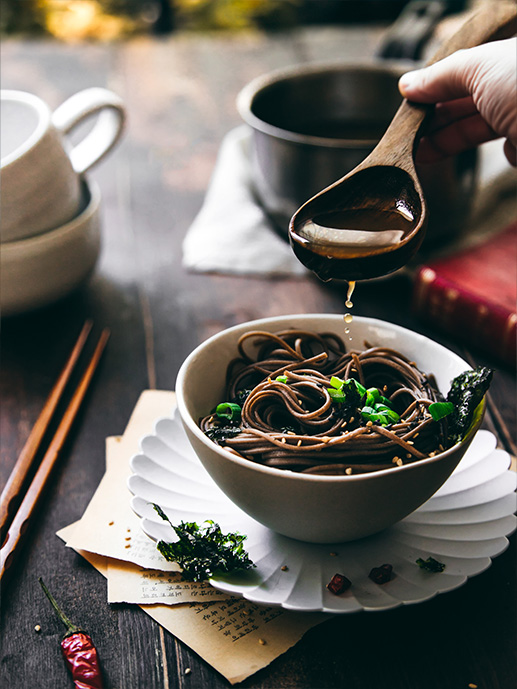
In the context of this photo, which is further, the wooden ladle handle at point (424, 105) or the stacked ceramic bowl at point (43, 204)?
the stacked ceramic bowl at point (43, 204)

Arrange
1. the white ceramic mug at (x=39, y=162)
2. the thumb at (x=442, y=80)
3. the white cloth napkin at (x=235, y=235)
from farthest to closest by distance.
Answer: the white cloth napkin at (x=235, y=235) → the white ceramic mug at (x=39, y=162) → the thumb at (x=442, y=80)

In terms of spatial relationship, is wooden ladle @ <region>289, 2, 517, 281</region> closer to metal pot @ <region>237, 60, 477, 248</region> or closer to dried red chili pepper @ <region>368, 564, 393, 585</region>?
metal pot @ <region>237, 60, 477, 248</region>

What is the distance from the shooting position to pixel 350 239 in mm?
1615

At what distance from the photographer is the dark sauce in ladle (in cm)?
157

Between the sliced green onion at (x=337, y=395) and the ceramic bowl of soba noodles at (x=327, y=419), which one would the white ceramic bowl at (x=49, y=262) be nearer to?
the ceramic bowl of soba noodles at (x=327, y=419)

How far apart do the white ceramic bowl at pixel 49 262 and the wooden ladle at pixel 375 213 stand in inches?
35.6

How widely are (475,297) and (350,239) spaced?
879 millimetres

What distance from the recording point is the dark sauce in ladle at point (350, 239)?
5.16ft

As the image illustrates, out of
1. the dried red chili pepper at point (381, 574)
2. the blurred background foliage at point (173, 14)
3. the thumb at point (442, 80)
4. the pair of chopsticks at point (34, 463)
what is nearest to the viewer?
the dried red chili pepper at point (381, 574)

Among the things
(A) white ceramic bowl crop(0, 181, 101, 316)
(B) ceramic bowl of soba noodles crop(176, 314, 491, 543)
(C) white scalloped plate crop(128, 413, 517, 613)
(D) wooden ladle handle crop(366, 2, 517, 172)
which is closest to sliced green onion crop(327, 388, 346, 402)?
(B) ceramic bowl of soba noodles crop(176, 314, 491, 543)

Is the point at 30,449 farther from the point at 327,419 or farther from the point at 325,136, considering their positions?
the point at 325,136

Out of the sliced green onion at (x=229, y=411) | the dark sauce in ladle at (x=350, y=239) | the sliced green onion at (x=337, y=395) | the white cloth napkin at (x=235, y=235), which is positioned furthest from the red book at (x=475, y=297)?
the sliced green onion at (x=229, y=411)

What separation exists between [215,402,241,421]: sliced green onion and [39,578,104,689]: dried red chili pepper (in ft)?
1.78

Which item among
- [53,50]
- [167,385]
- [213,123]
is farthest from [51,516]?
[53,50]
